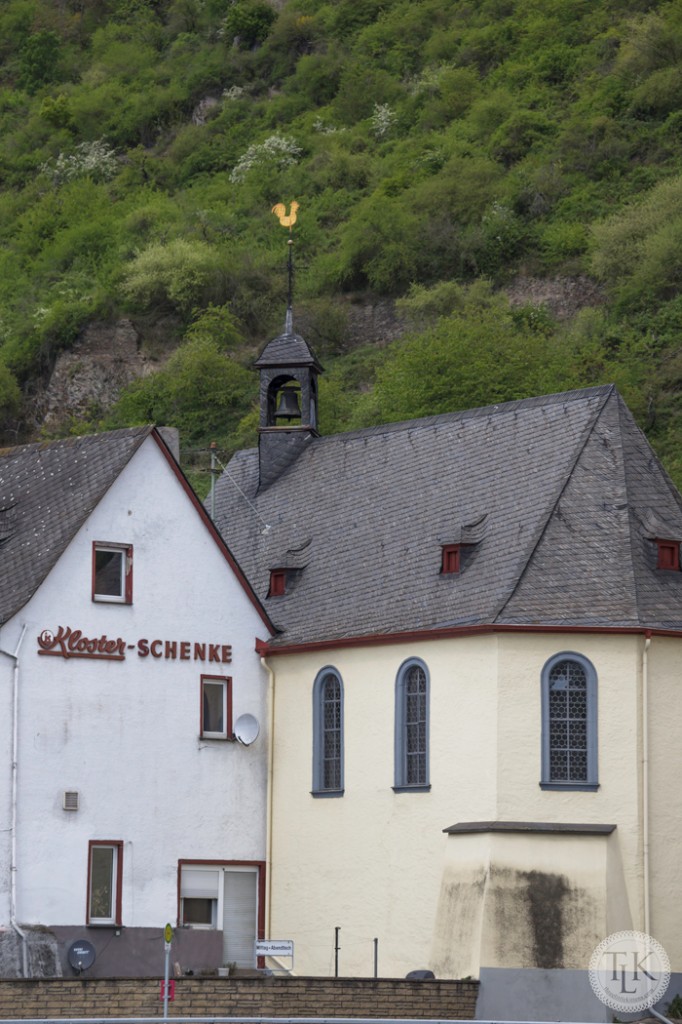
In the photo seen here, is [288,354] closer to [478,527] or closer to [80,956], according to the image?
[478,527]

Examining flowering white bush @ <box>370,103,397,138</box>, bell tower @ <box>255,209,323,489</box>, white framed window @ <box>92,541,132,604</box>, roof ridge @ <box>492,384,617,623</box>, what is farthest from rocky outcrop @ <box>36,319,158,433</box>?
roof ridge @ <box>492,384,617,623</box>

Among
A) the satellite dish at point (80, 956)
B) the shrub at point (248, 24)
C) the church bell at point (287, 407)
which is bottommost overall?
the satellite dish at point (80, 956)

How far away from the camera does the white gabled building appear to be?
33.5 meters

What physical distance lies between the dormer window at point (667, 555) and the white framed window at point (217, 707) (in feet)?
25.8

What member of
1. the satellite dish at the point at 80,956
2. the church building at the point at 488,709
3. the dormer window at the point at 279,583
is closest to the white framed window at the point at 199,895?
the church building at the point at 488,709

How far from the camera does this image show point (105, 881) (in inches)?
1351

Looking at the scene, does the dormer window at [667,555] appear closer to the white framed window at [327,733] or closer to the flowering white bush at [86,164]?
the white framed window at [327,733]

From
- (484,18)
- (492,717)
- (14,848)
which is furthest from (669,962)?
(484,18)

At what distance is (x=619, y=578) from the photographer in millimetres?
33438

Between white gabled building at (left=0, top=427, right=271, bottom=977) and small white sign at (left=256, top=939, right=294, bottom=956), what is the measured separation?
1.32 meters

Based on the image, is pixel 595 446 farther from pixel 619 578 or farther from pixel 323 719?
pixel 323 719

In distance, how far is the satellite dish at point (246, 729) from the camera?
36188 mm

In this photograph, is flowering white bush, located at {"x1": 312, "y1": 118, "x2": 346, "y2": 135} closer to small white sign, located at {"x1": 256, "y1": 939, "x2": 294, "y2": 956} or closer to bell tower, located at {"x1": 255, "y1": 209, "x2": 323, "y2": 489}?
bell tower, located at {"x1": 255, "y1": 209, "x2": 323, "y2": 489}

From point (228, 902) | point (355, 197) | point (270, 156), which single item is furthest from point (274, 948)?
point (270, 156)
